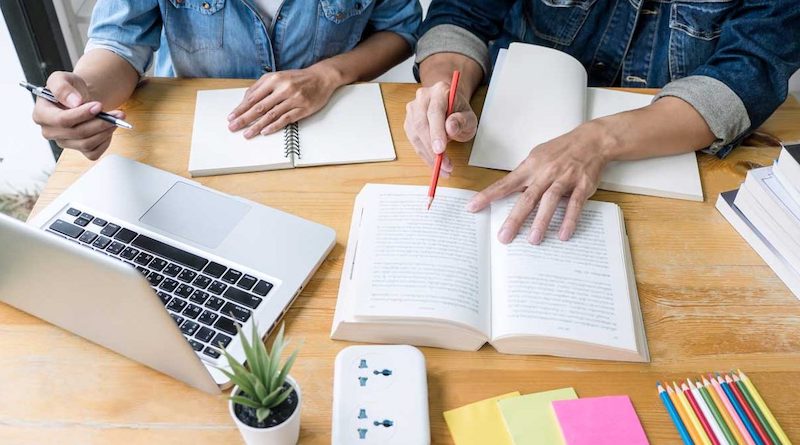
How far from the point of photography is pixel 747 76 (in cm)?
105

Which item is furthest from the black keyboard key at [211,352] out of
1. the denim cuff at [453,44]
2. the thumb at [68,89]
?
the denim cuff at [453,44]

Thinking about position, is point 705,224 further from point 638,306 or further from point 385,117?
point 385,117

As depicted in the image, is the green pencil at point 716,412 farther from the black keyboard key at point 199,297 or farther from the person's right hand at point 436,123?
the black keyboard key at point 199,297

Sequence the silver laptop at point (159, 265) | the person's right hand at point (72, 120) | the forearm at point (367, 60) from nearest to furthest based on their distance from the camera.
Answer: the silver laptop at point (159, 265), the person's right hand at point (72, 120), the forearm at point (367, 60)

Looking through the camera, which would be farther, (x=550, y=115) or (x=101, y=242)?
(x=550, y=115)

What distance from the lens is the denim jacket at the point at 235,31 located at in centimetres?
110

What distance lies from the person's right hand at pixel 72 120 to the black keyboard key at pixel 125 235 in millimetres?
175

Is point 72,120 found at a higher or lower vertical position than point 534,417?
higher

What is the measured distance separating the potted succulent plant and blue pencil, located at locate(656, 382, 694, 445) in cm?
39

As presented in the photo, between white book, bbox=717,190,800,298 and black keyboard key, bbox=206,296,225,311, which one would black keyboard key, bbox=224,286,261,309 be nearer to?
black keyboard key, bbox=206,296,225,311

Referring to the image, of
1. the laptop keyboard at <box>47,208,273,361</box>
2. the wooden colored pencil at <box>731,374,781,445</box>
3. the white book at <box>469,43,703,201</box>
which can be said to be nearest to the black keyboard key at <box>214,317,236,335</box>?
the laptop keyboard at <box>47,208,273,361</box>

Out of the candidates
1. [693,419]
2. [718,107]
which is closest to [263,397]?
[693,419]

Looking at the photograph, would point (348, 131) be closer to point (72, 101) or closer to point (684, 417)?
point (72, 101)

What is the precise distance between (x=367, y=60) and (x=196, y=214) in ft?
1.59
